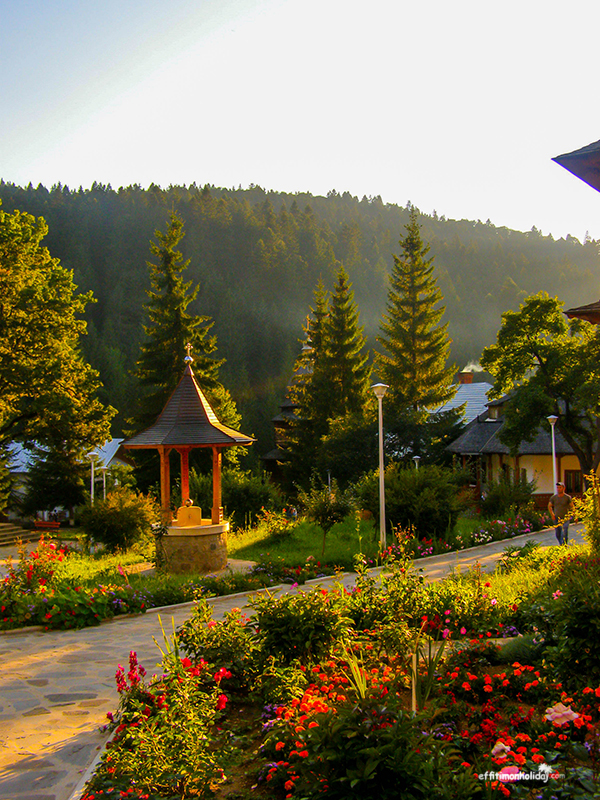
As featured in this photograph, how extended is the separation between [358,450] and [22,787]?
82.4 ft

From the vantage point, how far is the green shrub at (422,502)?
15406mm

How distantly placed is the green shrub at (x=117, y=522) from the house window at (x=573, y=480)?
2168 centimetres

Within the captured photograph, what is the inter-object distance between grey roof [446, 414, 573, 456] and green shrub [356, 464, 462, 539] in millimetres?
13845

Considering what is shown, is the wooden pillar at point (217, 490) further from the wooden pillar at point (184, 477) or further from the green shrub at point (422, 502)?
the green shrub at point (422, 502)

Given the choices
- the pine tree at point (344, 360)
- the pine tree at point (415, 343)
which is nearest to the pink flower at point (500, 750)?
the pine tree at point (415, 343)

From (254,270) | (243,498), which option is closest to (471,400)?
(243,498)

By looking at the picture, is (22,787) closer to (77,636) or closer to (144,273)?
(77,636)

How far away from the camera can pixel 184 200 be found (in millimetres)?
91250

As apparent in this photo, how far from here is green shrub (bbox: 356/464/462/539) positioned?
15.4m

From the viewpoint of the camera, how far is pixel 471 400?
145ft

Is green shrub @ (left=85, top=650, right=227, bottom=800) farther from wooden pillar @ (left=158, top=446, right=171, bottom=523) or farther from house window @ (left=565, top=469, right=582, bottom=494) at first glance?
house window @ (left=565, top=469, right=582, bottom=494)

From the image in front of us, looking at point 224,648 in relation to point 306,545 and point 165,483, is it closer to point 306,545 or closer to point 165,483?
point 165,483

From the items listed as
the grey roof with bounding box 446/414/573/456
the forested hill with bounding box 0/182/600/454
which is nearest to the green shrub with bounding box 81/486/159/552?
the grey roof with bounding box 446/414/573/456

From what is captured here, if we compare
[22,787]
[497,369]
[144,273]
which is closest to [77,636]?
[22,787]
